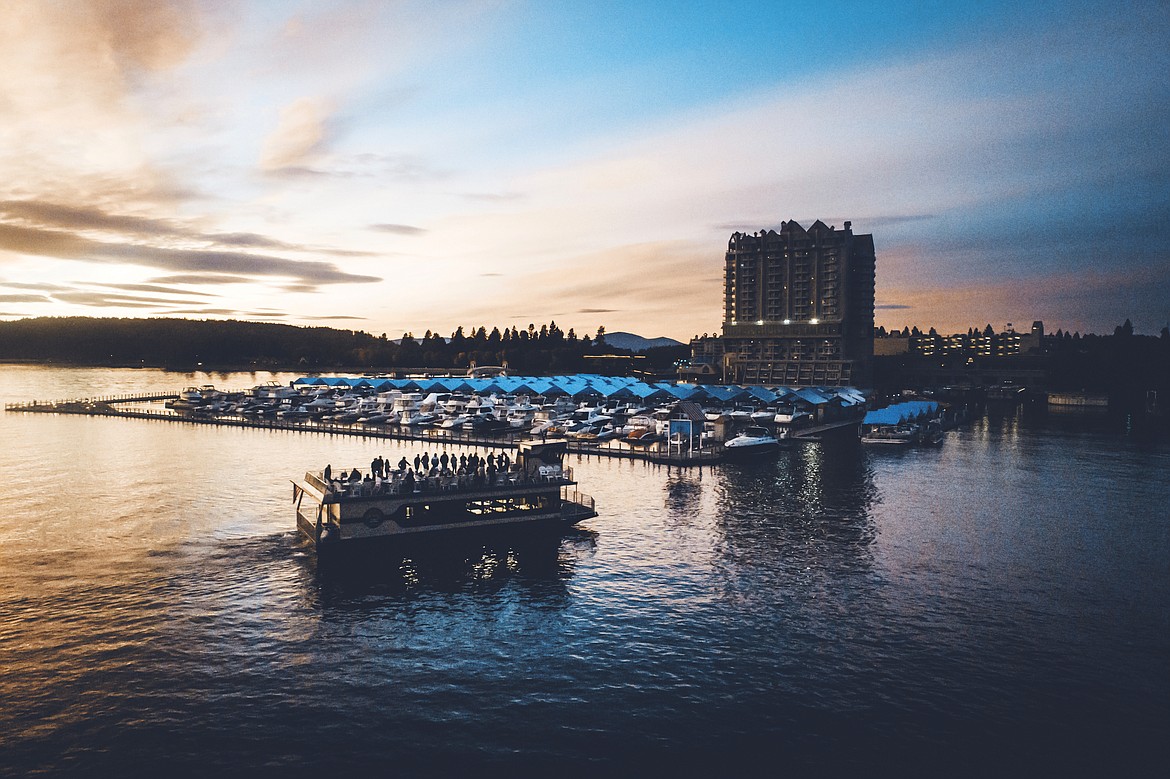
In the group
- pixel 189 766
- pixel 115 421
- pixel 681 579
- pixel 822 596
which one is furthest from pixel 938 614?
pixel 115 421

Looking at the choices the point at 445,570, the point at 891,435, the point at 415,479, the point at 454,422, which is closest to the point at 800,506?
the point at 445,570

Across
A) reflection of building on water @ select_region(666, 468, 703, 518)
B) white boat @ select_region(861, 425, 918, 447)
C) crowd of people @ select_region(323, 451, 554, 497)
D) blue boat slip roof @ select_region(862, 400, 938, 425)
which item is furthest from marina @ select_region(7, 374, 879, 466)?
crowd of people @ select_region(323, 451, 554, 497)

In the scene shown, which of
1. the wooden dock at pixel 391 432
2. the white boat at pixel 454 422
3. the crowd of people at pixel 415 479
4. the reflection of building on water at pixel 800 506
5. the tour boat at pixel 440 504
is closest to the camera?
the tour boat at pixel 440 504

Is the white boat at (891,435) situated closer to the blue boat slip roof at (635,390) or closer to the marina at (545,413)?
the marina at (545,413)

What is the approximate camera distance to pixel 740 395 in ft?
454

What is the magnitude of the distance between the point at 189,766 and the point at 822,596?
31.7m

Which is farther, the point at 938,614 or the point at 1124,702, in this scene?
the point at 938,614

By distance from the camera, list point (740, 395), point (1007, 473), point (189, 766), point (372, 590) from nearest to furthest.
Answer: point (189, 766) < point (372, 590) < point (1007, 473) < point (740, 395)

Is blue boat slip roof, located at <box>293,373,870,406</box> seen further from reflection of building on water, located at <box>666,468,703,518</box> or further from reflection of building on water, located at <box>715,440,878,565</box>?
reflection of building on water, located at <box>666,468,703,518</box>

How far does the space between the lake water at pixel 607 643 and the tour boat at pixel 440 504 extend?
6.59ft

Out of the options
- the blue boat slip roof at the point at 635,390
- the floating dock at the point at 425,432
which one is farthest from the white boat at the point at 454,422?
the blue boat slip roof at the point at 635,390

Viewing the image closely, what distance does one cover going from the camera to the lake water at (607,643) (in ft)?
84.3

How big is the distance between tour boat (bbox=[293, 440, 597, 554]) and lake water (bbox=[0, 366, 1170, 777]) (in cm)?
201

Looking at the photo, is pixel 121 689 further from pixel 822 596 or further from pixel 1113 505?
pixel 1113 505
